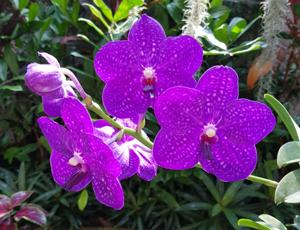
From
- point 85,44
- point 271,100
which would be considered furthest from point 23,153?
point 271,100

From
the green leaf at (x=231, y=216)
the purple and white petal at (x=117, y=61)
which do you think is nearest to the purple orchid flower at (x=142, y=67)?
the purple and white petal at (x=117, y=61)

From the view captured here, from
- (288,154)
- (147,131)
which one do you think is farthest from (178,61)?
(147,131)

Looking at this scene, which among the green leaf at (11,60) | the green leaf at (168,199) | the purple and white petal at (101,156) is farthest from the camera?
the green leaf at (11,60)

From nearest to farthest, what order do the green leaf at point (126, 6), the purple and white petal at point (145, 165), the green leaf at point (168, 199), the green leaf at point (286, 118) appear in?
the purple and white petal at point (145, 165)
the green leaf at point (286, 118)
the green leaf at point (126, 6)
the green leaf at point (168, 199)

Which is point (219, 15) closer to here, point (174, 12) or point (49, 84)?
point (174, 12)

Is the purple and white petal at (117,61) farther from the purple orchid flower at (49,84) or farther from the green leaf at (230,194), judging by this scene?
the green leaf at (230,194)

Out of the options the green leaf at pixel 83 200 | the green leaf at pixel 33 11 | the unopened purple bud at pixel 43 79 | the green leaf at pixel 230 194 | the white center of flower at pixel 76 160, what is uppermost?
the unopened purple bud at pixel 43 79

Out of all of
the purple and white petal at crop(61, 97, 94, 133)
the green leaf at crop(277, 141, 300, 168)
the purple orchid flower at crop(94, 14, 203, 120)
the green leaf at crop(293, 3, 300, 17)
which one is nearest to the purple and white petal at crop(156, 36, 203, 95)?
the purple orchid flower at crop(94, 14, 203, 120)
